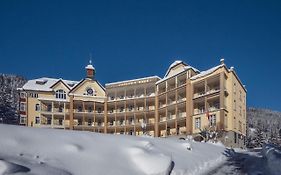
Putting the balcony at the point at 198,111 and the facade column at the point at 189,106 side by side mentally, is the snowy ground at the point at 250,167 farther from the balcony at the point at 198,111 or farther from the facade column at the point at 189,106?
the facade column at the point at 189,106

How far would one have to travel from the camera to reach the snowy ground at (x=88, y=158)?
1180 centimetres

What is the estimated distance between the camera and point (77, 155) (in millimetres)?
13617

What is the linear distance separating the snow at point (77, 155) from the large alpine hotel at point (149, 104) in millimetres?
30987

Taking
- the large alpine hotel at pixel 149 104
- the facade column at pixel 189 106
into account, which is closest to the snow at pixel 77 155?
the large alpine hotel at pixel 149 104

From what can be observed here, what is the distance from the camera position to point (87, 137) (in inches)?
653

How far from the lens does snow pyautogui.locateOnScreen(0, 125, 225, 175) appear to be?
1177cm

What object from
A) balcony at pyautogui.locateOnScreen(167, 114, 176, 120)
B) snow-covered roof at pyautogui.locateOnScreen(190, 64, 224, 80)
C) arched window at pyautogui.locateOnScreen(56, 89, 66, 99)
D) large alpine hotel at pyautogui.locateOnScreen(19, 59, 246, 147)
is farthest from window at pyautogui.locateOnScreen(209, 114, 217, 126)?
arched window at pyautogui.locateOnScreen(56, 89, 66, 99)

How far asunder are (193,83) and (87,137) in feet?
121

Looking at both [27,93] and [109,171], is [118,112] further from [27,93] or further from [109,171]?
[109,171]

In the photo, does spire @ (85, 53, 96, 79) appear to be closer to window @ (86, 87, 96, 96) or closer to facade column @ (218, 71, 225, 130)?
window @ (86, 87, 96, 96)

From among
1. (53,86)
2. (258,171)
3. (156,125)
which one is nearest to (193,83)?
(156,125)

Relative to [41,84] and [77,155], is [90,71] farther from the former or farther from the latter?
[77,155]

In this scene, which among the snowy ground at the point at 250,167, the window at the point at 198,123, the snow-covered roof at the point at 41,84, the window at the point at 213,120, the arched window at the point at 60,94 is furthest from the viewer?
the arched window at the point at 60,94

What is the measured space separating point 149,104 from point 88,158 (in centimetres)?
5046
